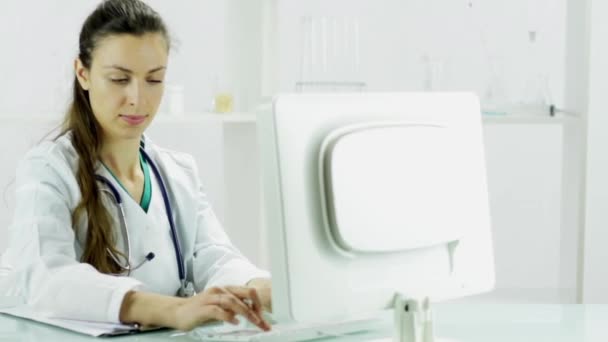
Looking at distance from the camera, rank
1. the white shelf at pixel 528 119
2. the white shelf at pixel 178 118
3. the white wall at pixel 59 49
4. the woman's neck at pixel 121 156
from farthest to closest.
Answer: the white wall at pixel 59 49, the white shelf at pixel 528 119, the white shelf at pixel 178 118, the woman's neck at pixel 121 156

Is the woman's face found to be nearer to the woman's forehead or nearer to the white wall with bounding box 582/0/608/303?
the woman's forehead

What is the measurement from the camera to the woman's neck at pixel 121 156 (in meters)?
2.00

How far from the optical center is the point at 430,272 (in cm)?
139

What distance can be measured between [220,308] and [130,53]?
64cm

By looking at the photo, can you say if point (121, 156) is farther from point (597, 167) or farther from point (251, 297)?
point (597, 167)

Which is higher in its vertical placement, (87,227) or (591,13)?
(591,13)

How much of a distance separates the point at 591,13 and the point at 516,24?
946 millimetres

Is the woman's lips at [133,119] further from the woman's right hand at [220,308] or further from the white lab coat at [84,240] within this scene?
the woman's right hand at [220,308]

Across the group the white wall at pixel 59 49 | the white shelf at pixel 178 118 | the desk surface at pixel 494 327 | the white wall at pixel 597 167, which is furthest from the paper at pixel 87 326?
the white wall at pixel 59 49

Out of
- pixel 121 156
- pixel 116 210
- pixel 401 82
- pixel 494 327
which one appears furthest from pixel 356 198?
pixel 401 82

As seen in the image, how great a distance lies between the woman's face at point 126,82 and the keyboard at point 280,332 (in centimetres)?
52

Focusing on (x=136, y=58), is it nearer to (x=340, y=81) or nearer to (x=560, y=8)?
(x=340, y=81)

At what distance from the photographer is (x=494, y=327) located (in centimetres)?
165

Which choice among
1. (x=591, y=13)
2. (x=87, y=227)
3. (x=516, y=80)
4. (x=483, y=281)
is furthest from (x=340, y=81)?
(x=483, y=281)
